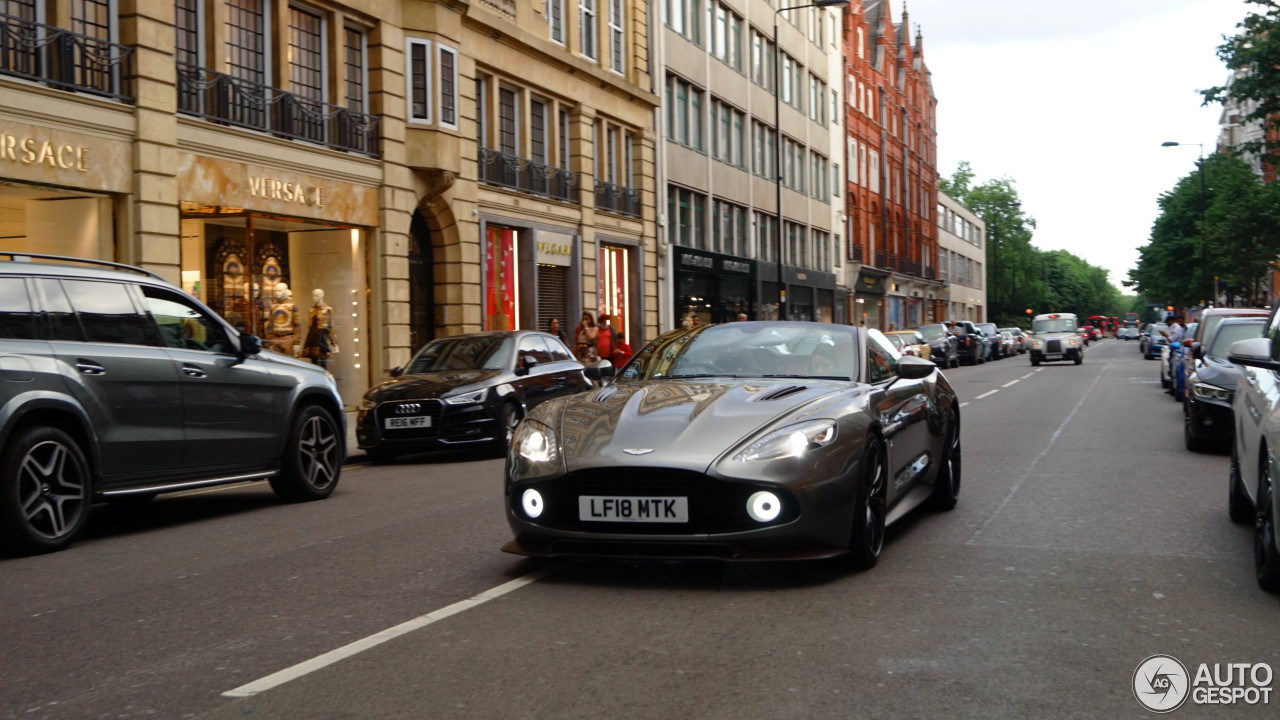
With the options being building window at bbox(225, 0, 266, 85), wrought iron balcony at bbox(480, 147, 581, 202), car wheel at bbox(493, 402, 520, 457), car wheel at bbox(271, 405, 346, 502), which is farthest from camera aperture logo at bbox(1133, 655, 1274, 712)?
wrought iron balcony at bbox(480, 147, 581, 202)

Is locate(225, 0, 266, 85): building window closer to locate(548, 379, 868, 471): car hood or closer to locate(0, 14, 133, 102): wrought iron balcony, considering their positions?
locate(0, 14, 133, 102): wrought iron balcony

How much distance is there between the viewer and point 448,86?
25.5 metres

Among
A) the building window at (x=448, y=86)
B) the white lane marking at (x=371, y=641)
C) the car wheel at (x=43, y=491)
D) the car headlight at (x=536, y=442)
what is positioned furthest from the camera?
the building window at (x=448, y=86)

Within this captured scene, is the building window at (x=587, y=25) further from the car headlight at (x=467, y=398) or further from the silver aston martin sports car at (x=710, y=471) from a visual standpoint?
the silver aston martin sports car at (x=710, y=471)

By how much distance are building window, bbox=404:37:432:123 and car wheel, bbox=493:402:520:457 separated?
11241 mm

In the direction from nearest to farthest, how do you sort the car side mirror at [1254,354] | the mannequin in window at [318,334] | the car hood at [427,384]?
the car side mirror at [1254,354] < the car hood at [427,384] < the mannequin in window at [318,334]

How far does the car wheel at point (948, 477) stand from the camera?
29.6 ft

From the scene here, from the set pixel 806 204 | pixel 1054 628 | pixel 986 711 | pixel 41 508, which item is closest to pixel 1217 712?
pixel 986 711

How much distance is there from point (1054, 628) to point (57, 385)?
6053mm

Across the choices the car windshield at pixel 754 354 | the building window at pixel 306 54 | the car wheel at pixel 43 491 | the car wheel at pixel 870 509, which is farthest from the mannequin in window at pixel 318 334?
the car wheel at pixel 870 509

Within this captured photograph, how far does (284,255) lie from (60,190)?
583cm

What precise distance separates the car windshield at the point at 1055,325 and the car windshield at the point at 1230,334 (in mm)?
37007

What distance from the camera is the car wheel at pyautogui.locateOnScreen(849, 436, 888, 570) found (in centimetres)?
649

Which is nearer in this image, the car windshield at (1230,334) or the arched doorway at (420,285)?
the car windshield at (1230,334)
